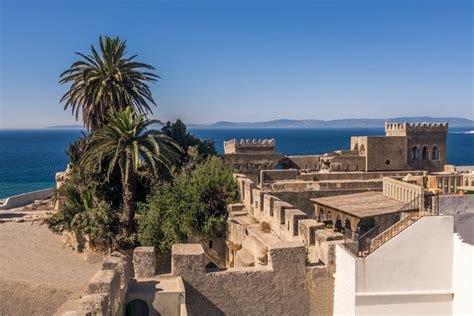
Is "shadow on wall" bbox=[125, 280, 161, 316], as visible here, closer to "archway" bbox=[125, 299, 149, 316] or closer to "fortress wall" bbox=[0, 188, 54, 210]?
"archway" bbox=[125, 299, 149, 316]

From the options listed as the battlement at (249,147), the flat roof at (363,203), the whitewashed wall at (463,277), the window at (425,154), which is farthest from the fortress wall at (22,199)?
the whitewashed wall at (463,277)

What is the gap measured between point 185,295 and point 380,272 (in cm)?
486

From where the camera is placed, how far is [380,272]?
12.6m

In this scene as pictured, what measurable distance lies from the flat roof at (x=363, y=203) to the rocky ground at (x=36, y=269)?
32.1 feet

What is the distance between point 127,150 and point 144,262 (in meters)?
10.8

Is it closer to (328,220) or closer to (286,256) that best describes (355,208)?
(328,220)

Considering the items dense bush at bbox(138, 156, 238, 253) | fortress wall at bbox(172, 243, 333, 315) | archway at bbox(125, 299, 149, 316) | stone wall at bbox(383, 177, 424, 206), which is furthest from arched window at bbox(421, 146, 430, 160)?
archway at bbox(125, 299, 149, 316)

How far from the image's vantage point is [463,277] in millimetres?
12836

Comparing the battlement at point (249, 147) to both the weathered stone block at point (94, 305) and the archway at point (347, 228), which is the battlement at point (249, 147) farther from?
the weathered stone block at point (94, 305)

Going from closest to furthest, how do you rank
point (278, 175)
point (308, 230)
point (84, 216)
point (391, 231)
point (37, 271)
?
1. point (391, 231)
2. point (308, 230)
3. point (37, 271)
4. point (84, 216)
5. point (278, 175)

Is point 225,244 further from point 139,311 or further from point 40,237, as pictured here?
point 40,237

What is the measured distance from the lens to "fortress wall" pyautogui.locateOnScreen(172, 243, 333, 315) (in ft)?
39.3

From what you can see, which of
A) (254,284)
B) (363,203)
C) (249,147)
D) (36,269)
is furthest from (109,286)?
(249,147)

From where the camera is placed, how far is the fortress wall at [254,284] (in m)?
12.0
